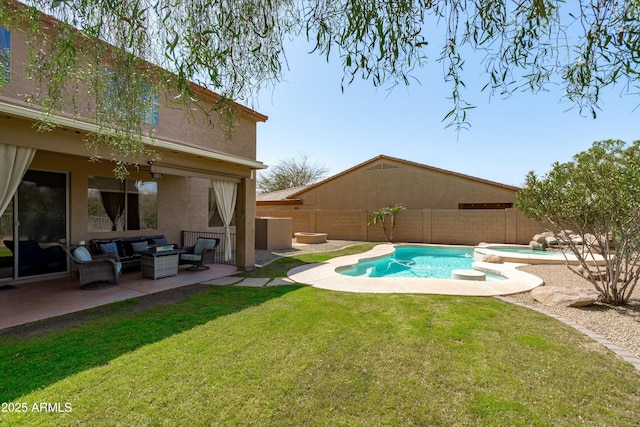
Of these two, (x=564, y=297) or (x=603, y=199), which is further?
(x=564, y=297)

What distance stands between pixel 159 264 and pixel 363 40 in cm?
832

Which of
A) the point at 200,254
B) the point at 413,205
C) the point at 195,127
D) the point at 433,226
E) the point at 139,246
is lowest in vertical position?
the point at 200,254

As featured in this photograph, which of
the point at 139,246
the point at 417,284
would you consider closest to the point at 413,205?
the point at 417,284

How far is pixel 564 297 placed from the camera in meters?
6.26

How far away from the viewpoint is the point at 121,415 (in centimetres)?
273

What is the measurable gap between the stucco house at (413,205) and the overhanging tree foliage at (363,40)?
1724 cm

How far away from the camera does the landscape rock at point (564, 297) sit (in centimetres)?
608

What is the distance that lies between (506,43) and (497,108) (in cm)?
56

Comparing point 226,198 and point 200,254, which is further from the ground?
point 226,198

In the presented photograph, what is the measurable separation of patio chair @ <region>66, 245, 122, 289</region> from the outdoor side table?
831 mm

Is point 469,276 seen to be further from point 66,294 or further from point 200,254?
point 66,294

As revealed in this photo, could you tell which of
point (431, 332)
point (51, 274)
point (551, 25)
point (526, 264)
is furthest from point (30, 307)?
point (526, 264)

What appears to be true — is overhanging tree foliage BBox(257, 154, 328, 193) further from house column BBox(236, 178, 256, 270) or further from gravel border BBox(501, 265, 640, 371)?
gravel border BBox(501, 265, 640, 371)

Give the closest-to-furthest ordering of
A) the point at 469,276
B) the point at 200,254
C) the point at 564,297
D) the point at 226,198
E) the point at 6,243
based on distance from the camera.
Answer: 1. the point at 564,297
2. the point at 6,243
3. the point at 469,276
4. the point at 200,254
5. the point at 226,198
